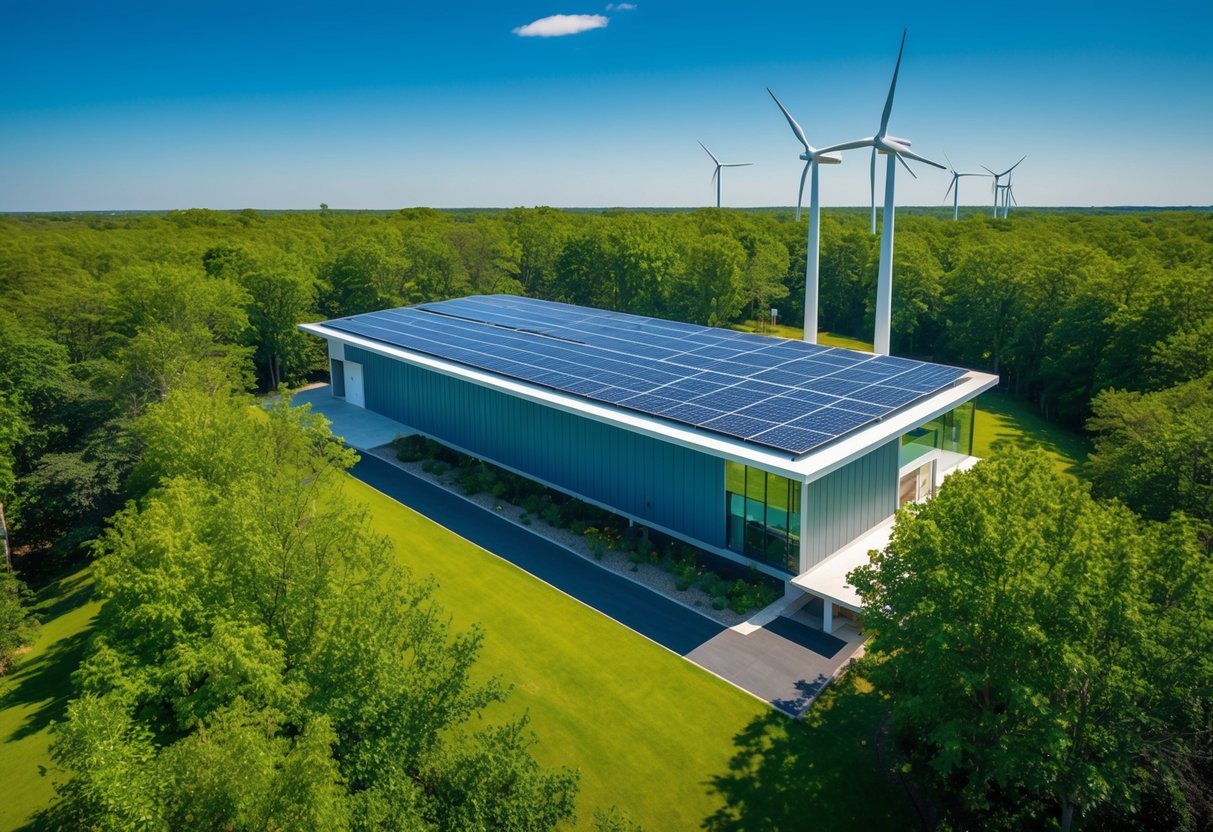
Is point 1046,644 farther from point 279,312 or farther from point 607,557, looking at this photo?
point 279,312

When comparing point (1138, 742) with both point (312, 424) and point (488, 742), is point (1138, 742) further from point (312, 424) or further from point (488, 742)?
point (312, 424)

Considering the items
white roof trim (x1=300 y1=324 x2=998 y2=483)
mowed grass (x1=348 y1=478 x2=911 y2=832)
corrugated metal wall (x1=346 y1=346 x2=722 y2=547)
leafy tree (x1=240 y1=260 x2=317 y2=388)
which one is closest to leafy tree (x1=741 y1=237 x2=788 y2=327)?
corrugated metal wall (x1=346 y1=346 x2=722 y2=547)

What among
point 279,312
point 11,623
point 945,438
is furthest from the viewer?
point 279,312

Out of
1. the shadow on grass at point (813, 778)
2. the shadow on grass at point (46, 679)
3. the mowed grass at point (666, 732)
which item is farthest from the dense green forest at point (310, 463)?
the shadow on grass at point (813, 778)

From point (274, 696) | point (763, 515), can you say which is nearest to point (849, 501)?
point (763, 515)

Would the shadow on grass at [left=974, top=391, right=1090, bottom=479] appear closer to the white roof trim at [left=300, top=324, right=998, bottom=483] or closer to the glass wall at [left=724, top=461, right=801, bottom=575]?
the white roof trim at [left=300, top=324, right=998, bottom=483]

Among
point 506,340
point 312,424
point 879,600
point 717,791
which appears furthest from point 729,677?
point 506,340
